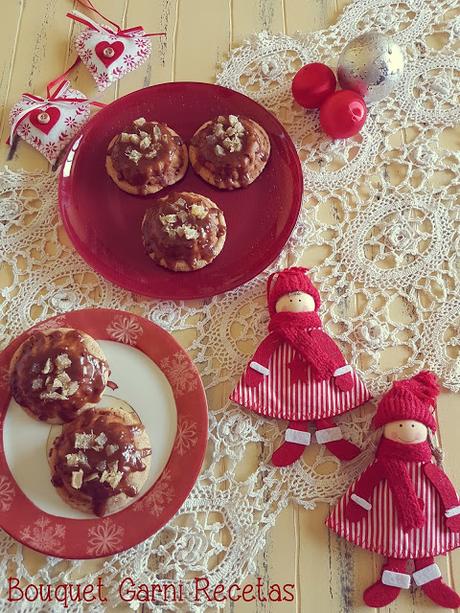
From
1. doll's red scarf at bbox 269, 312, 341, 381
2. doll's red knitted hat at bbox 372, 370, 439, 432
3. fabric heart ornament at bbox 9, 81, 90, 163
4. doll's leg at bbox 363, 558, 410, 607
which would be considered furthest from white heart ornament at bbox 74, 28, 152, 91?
doll's leg at bbox 363, 558, 410, 607

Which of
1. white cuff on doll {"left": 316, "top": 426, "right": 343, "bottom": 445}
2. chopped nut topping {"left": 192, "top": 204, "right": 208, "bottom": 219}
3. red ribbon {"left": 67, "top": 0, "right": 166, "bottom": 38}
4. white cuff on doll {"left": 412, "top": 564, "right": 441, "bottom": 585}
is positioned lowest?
white cuff on doll {"left": 412, "top": 564, "right": 441, "bottom": 585}

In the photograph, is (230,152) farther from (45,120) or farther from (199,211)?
(45,120)

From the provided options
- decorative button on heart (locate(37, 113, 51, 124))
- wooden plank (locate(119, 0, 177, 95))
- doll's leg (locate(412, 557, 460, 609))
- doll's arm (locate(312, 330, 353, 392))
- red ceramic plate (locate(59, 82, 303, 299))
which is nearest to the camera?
doll's leg (locate(412, 557, 460, 609))

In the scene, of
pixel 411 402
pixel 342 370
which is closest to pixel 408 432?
pixel 411 402

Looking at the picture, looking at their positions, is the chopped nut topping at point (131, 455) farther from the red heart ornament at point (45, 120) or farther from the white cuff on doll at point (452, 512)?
the red heart ornament at point (45, 120)

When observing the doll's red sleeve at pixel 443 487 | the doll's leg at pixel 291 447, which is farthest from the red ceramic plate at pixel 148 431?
the doll's red sleeve at pixel 443 487

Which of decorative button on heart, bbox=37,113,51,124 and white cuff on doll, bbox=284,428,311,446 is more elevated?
decorative button on heart, bbox=37,113,51,124

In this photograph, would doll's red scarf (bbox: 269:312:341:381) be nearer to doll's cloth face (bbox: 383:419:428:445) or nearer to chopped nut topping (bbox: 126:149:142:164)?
doll's cloth face (bbox: 383:419:428:445)
